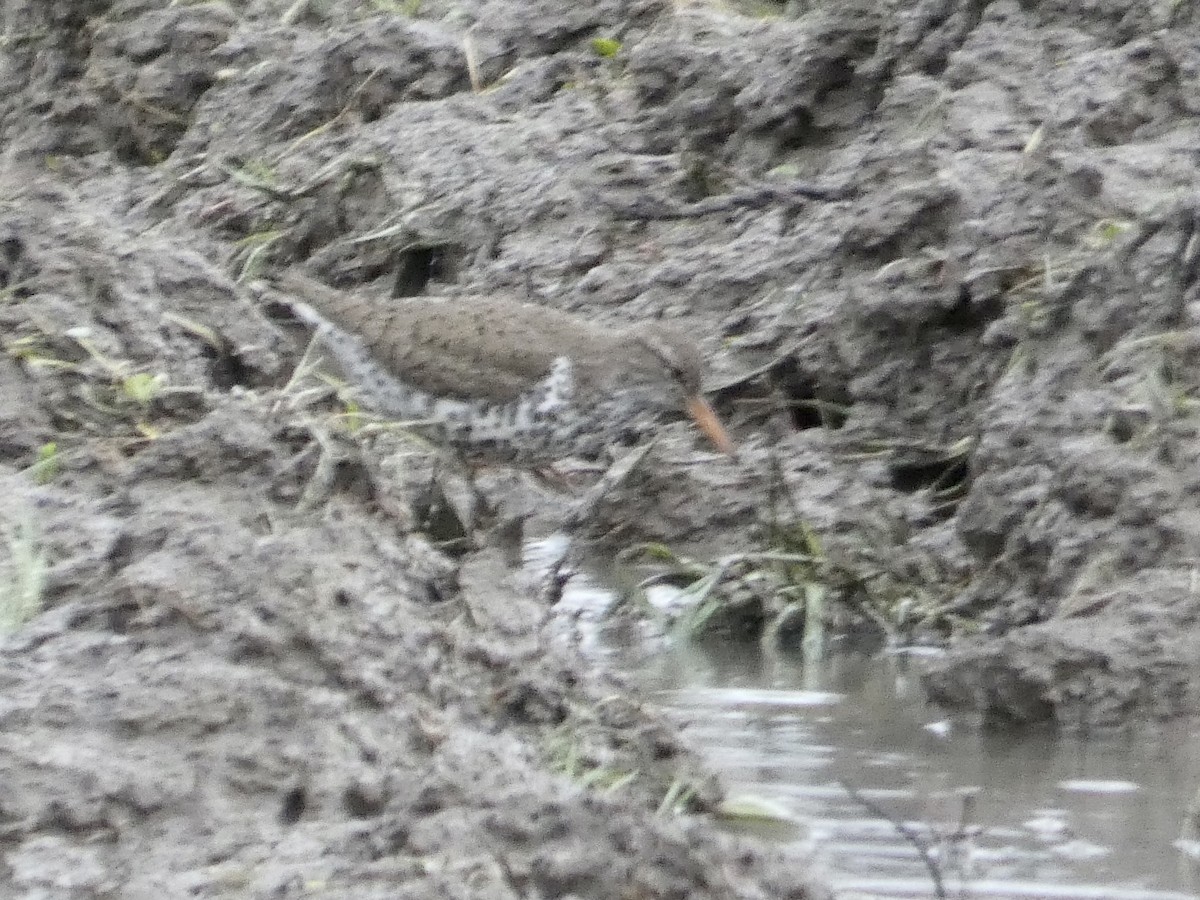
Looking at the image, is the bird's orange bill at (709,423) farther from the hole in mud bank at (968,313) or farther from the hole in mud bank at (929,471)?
the hole in mud bank at (968,313)

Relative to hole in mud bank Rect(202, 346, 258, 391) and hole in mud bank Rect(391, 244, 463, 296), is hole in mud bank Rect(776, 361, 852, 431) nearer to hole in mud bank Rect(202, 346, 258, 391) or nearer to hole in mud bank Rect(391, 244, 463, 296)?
hole in mud bank Rect(202, 346, 258, 391)

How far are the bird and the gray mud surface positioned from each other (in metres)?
0.22

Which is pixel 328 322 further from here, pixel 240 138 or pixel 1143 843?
pixel 1143 843

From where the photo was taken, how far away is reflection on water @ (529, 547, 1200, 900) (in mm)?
4914

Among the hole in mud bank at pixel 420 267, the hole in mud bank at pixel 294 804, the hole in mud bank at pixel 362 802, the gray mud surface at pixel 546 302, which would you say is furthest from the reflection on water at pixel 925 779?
the hole in mud bank at pixel 420 267

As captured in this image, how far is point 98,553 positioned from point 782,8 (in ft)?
21.6

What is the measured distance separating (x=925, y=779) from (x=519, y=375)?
119 inches

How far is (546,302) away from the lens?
993 cm

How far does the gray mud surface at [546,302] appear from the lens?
4.54 meters

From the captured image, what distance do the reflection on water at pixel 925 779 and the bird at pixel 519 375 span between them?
144 cm

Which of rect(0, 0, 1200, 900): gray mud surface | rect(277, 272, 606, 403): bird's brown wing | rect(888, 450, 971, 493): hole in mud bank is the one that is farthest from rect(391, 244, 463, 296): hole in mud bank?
rect(888, 450, 971, 493): hole in mud bank

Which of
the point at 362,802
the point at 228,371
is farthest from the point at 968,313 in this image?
the point at 362,802

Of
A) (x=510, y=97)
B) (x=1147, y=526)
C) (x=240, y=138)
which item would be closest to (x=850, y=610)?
(x=1147, y=526)

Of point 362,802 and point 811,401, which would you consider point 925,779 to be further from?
point 811,401
